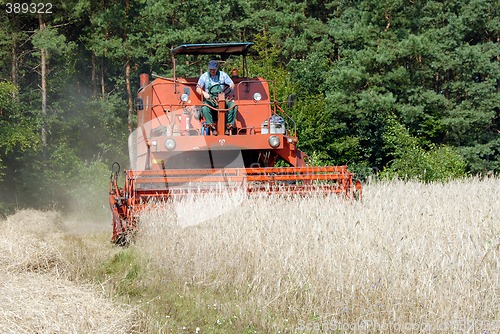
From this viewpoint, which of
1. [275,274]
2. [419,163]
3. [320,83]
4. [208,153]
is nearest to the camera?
[275,274]

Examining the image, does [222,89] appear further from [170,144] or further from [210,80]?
[170,144]

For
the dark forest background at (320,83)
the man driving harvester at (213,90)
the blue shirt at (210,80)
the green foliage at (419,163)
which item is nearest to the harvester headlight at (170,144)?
the man driving harvester at (213,90)

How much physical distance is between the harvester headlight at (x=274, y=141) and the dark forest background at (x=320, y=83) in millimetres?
11796

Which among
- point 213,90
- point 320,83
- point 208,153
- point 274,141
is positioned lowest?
point 208,153

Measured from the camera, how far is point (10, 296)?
6.03m

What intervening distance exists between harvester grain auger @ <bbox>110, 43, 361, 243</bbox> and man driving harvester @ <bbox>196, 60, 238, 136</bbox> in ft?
0.28

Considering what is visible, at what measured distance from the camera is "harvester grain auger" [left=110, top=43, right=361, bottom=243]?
10.8 metres

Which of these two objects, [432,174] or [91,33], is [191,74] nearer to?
[91,33]

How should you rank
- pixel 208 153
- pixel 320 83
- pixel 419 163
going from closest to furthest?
pixel 208 153 → pixel 419 163 → pixel 320 83

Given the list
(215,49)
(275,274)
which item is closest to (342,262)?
(275,274)

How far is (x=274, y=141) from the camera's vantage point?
1185cm

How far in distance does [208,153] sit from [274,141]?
1.27m

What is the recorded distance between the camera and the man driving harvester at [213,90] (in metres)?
12.0

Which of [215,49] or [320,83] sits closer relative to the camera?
[215,49]
